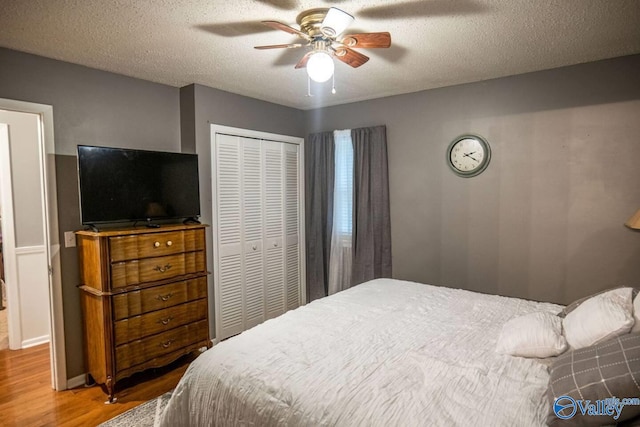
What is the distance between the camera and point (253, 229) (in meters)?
3.88

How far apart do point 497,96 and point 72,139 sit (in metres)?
3.48

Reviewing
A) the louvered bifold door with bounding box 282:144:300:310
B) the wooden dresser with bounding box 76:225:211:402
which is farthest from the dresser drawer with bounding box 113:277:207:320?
the louvered bifold door with bounding box 282:144:300:310

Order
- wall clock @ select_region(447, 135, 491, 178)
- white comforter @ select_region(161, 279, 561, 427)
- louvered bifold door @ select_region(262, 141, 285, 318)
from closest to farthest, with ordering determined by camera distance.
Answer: white comforter @ select_region(161, 279, 561, 427), wall clock @ select_region(447, 135, 491, 178), louvered bifold door @ select_region(262, 141, 285, 318)

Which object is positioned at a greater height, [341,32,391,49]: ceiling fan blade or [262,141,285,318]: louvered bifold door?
[341,32,391,49]: ceiling fan blade

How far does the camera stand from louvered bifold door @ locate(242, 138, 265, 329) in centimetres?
378

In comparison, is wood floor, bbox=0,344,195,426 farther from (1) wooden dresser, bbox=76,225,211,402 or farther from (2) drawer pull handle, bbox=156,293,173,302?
(2) drawer pull handle, bbox=156,293,173,302

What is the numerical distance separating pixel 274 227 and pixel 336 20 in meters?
2.64

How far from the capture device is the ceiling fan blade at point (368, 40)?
1900 millimetres

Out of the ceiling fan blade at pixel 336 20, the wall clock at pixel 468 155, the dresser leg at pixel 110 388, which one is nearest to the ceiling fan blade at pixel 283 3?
the ceiling fan blade at pixel 336 20

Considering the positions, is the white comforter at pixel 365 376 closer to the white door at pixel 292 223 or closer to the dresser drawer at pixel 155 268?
the dresser drawer at pixel 155 268

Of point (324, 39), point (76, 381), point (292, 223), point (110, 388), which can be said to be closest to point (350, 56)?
point (324, 39)

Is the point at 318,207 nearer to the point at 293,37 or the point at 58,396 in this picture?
the point at 293,37

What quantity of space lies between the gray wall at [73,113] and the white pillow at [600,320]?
3.25 meters

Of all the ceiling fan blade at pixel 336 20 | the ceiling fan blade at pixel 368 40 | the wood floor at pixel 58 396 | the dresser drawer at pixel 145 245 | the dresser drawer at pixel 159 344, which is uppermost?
the ceiling fan blade at pixel 336 20
